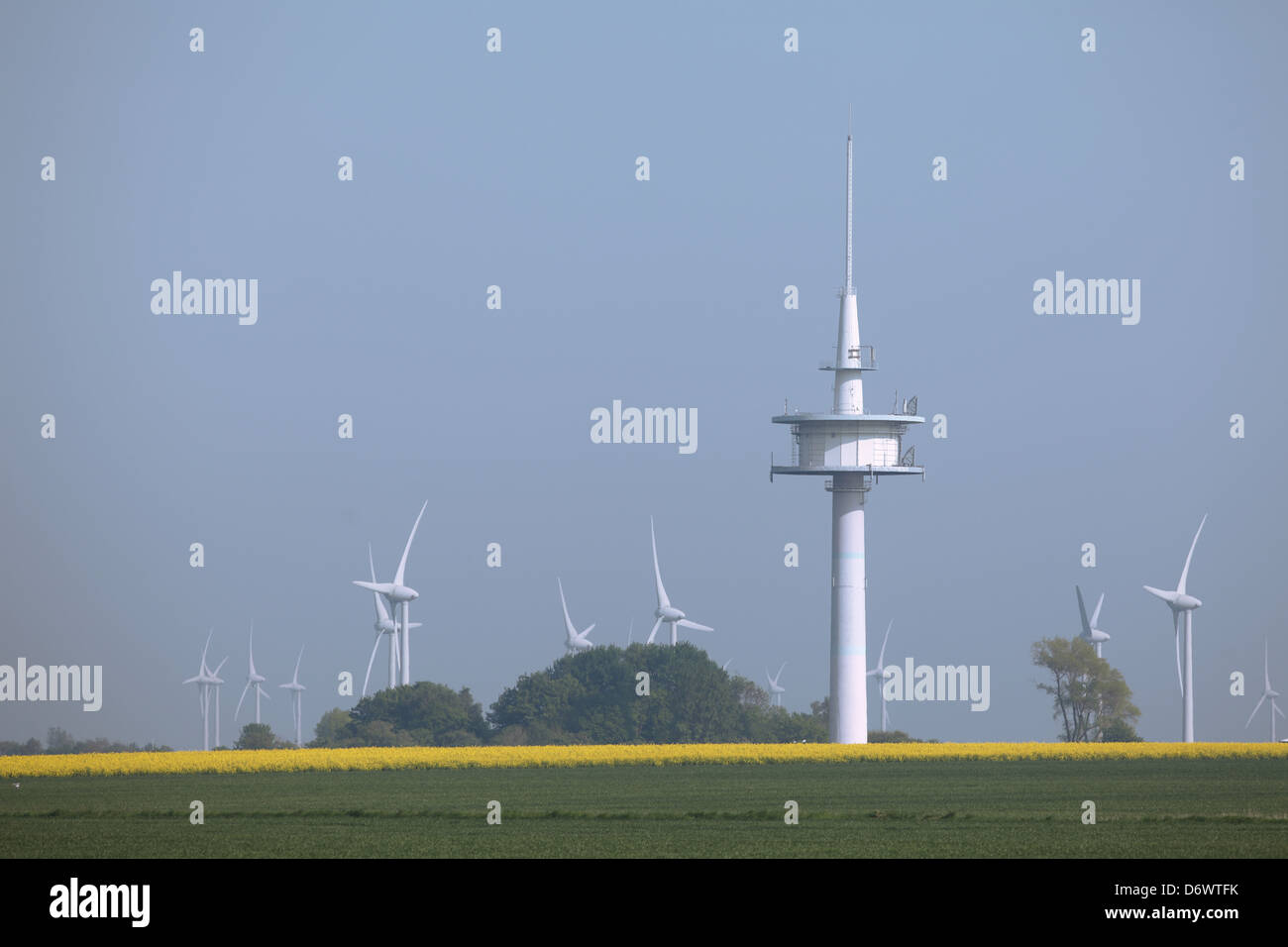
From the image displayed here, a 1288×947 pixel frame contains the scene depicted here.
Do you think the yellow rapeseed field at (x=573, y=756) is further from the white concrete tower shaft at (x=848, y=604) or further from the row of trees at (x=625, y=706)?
the row of trees at (x=625, y=706)

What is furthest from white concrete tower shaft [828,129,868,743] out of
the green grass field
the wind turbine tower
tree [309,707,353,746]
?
tree [309,707,353,746]

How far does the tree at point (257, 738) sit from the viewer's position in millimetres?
167000

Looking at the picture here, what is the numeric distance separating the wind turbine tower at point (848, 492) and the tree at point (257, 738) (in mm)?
71662

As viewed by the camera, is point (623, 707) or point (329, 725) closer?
point (623, 707)

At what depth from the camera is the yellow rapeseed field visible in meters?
79.9

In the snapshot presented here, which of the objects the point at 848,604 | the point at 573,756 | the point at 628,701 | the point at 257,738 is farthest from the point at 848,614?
the point at 257,738

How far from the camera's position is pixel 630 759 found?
91500 mm

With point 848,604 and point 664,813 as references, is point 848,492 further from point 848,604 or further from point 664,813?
point 664,813

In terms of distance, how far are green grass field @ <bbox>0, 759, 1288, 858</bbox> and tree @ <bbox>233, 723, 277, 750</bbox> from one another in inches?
3505

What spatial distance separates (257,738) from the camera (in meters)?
169

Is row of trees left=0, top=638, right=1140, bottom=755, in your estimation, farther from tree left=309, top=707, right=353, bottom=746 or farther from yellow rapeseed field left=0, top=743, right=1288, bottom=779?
yellow rapeseed field left=0, top=743, right=1288, bottom=779

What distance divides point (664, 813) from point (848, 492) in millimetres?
54378
